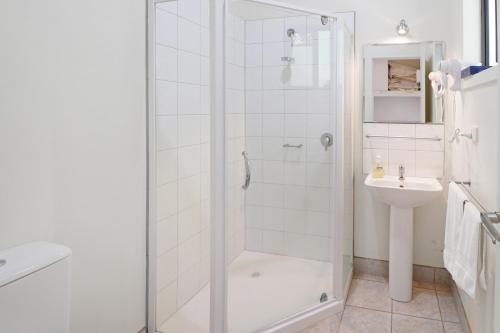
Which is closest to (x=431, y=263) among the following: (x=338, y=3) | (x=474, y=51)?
(x=474, y=51)

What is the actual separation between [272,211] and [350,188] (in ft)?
2.74

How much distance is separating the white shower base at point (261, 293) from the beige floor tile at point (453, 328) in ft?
2.42

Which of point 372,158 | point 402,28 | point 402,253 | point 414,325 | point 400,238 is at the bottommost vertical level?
point 414,325

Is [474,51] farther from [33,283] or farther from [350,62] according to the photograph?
[33,283]

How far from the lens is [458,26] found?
261 cm

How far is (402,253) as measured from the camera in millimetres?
2797

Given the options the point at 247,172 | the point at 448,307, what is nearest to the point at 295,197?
the point at 247,172

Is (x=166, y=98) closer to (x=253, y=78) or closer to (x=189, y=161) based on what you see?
(x=189, y=161)

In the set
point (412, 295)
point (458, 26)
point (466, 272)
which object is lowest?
point (412, 295)

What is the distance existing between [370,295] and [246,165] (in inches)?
57.6

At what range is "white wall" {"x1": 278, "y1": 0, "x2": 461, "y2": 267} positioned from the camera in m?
2.92

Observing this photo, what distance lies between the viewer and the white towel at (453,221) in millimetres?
1960

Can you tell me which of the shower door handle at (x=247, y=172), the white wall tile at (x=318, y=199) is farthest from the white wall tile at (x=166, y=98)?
the white wall tile at (x=318, y=199)

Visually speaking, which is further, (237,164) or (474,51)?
(474,51)
